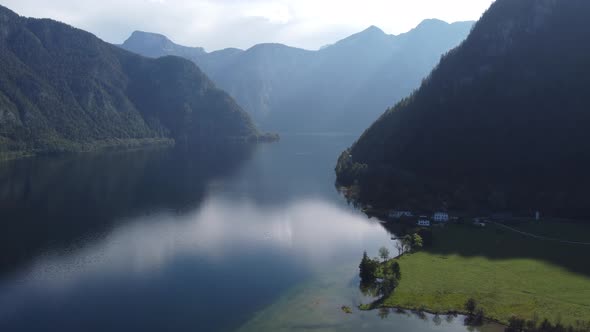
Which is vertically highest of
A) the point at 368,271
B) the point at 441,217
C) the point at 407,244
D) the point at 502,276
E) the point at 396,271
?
the point at 441,217

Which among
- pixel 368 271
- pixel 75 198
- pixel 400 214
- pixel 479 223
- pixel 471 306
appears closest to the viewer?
pixel 471 306

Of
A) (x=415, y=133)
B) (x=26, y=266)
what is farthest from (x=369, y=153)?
(x=26, y=266)

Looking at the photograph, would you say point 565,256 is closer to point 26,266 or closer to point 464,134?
point 464,134

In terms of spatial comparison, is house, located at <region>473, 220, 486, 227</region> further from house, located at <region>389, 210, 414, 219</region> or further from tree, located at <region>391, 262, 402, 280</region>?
tree, located at <region>391, 262, 402, 280</region>

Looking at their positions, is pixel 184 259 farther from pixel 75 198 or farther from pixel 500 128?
pixel 500 128

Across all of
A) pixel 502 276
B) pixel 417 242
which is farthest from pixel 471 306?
pixel 417 242

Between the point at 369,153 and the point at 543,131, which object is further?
the point at 369,153

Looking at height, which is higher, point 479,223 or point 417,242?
point 479,223
